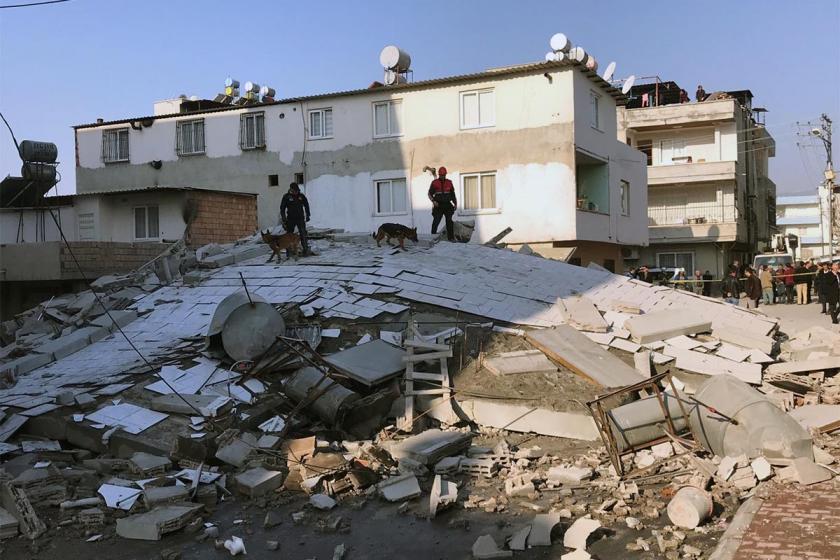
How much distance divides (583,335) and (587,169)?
15.9 m

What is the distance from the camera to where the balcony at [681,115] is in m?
35.7

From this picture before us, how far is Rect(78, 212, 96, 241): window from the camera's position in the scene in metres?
23.4

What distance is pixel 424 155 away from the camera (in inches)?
961

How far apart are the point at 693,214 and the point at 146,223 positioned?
1052 inches

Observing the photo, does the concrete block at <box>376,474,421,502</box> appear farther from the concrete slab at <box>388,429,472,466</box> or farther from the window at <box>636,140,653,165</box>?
the window at <box>636,140,653,165</box>

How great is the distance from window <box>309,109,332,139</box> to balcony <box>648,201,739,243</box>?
715 inches

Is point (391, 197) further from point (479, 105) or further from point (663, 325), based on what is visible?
point (663, 325)

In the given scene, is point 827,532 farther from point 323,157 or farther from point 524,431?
point 323,157

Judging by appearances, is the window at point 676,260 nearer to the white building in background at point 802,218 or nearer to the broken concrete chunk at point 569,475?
the broken concrete chunk at point 569,475

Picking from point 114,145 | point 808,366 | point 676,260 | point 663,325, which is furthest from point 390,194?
point 676,260

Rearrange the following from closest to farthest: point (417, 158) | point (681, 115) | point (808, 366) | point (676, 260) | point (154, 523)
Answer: point (154, 523) < point (808, 366) < point (417, 158) < point (681, 115) < point (676, 260)

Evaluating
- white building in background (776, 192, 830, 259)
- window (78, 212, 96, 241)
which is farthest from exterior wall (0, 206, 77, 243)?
white building in background (776, 192, 830, 259)

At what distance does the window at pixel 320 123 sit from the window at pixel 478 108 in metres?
5.03

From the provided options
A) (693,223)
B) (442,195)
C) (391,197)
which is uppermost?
(391,197)
